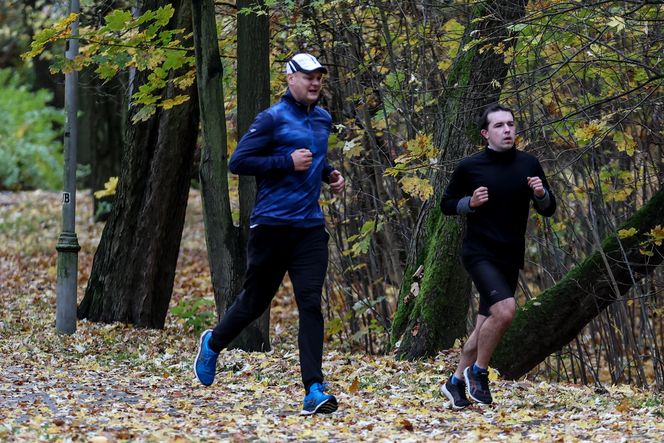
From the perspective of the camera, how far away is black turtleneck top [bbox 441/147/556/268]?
23.2ft

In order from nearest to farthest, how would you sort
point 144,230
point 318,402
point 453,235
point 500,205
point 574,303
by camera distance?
point 318,402, point 500,205, point 574,303, point 453,235, point 144,230

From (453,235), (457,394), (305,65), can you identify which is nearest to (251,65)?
(453,235)

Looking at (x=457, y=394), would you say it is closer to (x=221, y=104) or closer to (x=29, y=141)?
(x=221, y=104)

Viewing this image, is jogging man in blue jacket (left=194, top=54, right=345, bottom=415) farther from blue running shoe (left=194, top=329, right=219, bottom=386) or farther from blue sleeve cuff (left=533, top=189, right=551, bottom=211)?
blue sleeve cuff (left=533, top=189, right=551, bottom=211)

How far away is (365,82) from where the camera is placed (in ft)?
39.3

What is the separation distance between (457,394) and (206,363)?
67.6 inches

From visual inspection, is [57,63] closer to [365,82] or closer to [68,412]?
[365,82]

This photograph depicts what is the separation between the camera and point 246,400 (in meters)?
7.86

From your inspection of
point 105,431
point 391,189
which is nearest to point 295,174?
point 105,431

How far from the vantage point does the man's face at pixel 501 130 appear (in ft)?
23.4

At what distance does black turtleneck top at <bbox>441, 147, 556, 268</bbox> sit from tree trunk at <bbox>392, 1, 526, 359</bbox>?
88.1 inches

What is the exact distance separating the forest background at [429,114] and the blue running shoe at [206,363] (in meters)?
2.09

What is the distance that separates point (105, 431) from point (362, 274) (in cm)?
760

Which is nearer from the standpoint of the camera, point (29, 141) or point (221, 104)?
point (221, 104)
